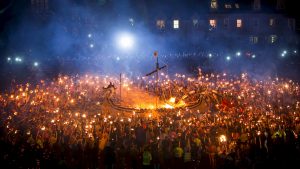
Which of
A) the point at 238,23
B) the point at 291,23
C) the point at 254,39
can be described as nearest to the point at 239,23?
the point at 238,23

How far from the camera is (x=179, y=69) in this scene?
138ft

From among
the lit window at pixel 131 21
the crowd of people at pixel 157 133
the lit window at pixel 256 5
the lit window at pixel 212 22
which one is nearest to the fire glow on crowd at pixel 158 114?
the crowd of people at pixel 157 133

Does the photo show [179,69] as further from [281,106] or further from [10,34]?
[10,34]

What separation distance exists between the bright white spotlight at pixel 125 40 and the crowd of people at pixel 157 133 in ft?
72.3

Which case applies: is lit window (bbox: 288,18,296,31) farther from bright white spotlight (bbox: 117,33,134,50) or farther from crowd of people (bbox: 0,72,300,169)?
bright white spotlight (bbox: 117,33,134,50)

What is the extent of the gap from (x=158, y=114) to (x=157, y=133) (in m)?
5.68

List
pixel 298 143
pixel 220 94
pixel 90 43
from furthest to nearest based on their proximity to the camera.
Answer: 1. pixel 90 43
2. pixel 220 94
3. pixel 298 143

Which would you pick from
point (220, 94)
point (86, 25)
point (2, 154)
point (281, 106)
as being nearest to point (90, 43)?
point (86, 25)

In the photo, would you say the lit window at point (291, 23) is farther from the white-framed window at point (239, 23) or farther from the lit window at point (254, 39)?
the white-framed window at point (239, 23)

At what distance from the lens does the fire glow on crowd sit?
16.2m

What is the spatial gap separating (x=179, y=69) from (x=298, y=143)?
28.7 m

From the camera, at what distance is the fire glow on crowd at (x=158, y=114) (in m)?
16.2

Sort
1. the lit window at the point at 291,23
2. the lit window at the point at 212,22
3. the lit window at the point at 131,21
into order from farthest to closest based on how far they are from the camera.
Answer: the lit window at the point at 131,21, the lit window at the point at 291,23, the lit window at the point at 212,22

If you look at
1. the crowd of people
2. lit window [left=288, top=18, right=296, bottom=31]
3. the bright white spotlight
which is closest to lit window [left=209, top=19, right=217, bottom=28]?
lit window [left=288, top=18, right=296, bottom=31]
